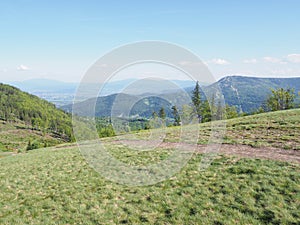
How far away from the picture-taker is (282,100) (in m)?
64.9

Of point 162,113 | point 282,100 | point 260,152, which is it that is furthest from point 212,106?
point 260,152

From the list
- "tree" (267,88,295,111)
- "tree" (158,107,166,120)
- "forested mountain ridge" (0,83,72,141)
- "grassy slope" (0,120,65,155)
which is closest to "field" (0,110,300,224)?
"tree" (267,88,295,111)

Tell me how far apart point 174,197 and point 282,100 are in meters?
69.4

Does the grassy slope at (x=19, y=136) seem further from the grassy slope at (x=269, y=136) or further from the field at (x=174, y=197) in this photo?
the field at (x=174, y=197)

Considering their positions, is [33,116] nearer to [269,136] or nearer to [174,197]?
[269,136]

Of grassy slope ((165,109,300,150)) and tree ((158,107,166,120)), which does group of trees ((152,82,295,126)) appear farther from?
grassy slope ((165,109,300,150))

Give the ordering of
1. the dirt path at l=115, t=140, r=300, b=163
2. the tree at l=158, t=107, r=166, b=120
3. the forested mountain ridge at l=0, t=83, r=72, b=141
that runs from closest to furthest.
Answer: the dirt path at l=115, t=140, r=300, b=163
the tree at l=158, t=107, r=166, b=120
the forested mountain ridge at l=0, t=83, r=72, b=141

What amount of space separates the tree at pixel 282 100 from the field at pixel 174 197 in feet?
195

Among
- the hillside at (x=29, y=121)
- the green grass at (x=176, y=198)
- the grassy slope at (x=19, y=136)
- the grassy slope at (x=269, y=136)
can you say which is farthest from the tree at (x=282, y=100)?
the hillside at (x=29, y=121)

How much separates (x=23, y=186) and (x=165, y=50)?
11494 mm

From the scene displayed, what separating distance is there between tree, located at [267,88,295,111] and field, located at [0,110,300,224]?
5953 centimetres

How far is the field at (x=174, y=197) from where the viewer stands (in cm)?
733

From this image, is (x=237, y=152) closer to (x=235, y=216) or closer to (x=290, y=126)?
(x=235, y=216)

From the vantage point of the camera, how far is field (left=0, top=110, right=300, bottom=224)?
733cm
